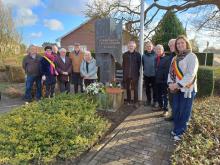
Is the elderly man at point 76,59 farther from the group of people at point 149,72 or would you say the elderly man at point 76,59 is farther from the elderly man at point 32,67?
the elderly man at point 32,67

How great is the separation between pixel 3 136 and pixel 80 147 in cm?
137

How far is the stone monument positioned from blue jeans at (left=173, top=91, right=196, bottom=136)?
3035 mm

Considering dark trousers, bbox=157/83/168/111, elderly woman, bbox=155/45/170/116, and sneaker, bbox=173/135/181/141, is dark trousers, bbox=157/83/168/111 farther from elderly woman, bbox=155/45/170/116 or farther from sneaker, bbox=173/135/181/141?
sneaker, bbox=173/135/181/141

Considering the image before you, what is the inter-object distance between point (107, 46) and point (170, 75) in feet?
10.0

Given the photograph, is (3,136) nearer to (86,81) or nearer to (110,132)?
(110,132)

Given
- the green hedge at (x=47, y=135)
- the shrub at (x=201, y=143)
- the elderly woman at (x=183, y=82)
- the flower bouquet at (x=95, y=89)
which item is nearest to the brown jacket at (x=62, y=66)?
the flower bouquet at (x=95, y=89)

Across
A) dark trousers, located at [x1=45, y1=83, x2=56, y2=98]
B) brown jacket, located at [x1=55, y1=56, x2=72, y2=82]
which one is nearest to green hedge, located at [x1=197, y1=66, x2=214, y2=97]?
brown jacket, located at [x1=55, y1=56, x2=72, y2=82]

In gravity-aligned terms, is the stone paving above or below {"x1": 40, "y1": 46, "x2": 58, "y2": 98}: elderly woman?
below

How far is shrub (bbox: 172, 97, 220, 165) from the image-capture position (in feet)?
12.1

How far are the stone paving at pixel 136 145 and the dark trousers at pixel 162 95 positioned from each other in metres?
0.72

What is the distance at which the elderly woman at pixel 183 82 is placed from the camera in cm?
454

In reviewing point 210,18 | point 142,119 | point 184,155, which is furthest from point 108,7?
point 184,155

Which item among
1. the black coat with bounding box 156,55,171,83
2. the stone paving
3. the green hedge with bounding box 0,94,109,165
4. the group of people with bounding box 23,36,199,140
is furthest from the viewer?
the black coat with bounding box 156,55,171,83

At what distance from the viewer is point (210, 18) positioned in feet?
43.4
